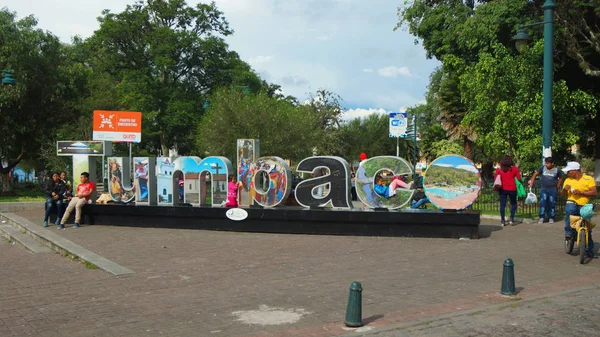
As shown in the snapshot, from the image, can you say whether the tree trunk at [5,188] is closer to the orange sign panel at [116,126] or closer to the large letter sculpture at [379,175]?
the orange sign panel at [116,126]

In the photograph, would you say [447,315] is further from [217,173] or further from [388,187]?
[217,173]

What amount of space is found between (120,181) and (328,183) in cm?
Result: 660

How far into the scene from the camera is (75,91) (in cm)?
3092

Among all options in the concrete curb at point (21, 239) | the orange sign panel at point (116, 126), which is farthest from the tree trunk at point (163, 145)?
the concrete curb at point (21, 239)

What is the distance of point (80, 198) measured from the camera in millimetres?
15805

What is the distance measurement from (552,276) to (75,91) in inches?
1126

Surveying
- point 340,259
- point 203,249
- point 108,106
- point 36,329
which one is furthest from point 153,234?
point 108,106

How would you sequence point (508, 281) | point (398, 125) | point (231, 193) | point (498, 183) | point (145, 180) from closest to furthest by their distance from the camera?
point (508, 281), point (498, 183), point (231, 193), point (145, 180), point (398, 125)

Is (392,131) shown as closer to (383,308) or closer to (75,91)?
(383,308)

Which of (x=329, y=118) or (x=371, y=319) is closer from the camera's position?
(x=371, y=319)

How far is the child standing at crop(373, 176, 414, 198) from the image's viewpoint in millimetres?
13029

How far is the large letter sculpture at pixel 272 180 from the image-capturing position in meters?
13.9

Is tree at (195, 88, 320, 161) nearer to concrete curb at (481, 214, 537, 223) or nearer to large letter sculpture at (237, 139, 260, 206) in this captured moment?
large letter sculpture at (237, 139, 260, 206)

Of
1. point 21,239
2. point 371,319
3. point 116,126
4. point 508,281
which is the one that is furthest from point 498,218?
point 116,126
